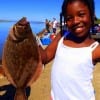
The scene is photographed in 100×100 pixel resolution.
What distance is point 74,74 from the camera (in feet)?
9.48

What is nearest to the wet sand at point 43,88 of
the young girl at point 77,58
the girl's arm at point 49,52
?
the girl's arm at point 49,52

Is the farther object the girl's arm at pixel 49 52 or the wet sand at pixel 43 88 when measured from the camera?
the wet sand at pixel 43 88

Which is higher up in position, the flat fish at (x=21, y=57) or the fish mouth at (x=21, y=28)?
the fish mouth at (x=21, y=28)

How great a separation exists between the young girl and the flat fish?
0.20 metres

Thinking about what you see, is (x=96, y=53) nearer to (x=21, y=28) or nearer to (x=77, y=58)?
(x=77, y=58)

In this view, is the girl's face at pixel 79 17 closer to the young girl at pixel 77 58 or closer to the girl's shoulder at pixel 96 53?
the young girl at pixel 77 58

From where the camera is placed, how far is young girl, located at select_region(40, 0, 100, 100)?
288cm

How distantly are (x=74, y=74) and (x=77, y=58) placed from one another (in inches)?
5.6

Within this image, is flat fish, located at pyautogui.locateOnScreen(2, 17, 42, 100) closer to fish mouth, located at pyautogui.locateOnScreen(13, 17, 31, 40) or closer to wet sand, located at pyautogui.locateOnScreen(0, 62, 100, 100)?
fish mouth, located at pyautogui.locateOnScreen(13, 17, 31, 40)

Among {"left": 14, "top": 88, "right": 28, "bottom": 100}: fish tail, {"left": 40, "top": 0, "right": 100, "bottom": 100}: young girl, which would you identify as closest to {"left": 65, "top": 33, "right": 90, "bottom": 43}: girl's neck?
{"left": 40, "top": 0, "right": 100, "bottom": 100}: young girl

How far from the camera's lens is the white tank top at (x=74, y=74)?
2.87m

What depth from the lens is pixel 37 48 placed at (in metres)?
2.92

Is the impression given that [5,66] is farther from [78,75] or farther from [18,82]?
[78,75]

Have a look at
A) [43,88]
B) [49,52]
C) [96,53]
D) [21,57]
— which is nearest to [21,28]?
[21,57]
